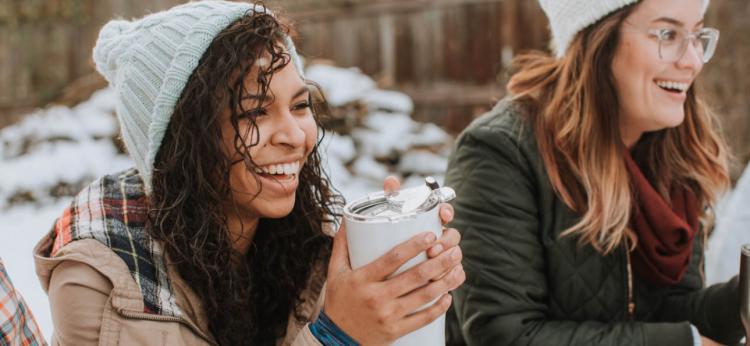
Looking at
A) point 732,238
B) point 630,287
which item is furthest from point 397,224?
point 732,238

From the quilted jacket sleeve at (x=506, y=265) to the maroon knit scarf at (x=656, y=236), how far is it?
20cm

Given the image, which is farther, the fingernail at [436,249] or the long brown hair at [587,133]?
the long brown hair at [587,133]

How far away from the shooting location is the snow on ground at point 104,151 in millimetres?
4438

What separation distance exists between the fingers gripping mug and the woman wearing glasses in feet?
1.81

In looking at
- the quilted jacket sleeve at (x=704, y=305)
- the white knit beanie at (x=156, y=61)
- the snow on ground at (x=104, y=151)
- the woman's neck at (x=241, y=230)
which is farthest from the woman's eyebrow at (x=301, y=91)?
the snow on ground at (x=104, y=151)

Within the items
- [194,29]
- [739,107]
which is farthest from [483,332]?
[739,107]

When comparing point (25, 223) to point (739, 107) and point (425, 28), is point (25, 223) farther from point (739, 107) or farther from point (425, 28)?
point (739, 107)

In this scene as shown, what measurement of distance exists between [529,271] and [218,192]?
805 millimetres

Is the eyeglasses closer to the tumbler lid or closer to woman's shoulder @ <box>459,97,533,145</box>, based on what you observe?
woman's shoulder @ <box>459,97,533,145</box>

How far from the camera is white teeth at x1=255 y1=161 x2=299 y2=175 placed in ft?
4.45

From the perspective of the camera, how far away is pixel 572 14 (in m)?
1.85

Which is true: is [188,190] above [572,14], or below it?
below

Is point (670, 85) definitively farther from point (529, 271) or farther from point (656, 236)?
point (529, 271)

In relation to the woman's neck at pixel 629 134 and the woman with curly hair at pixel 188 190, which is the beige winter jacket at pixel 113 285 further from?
the woman's neck at pixel 629 134
